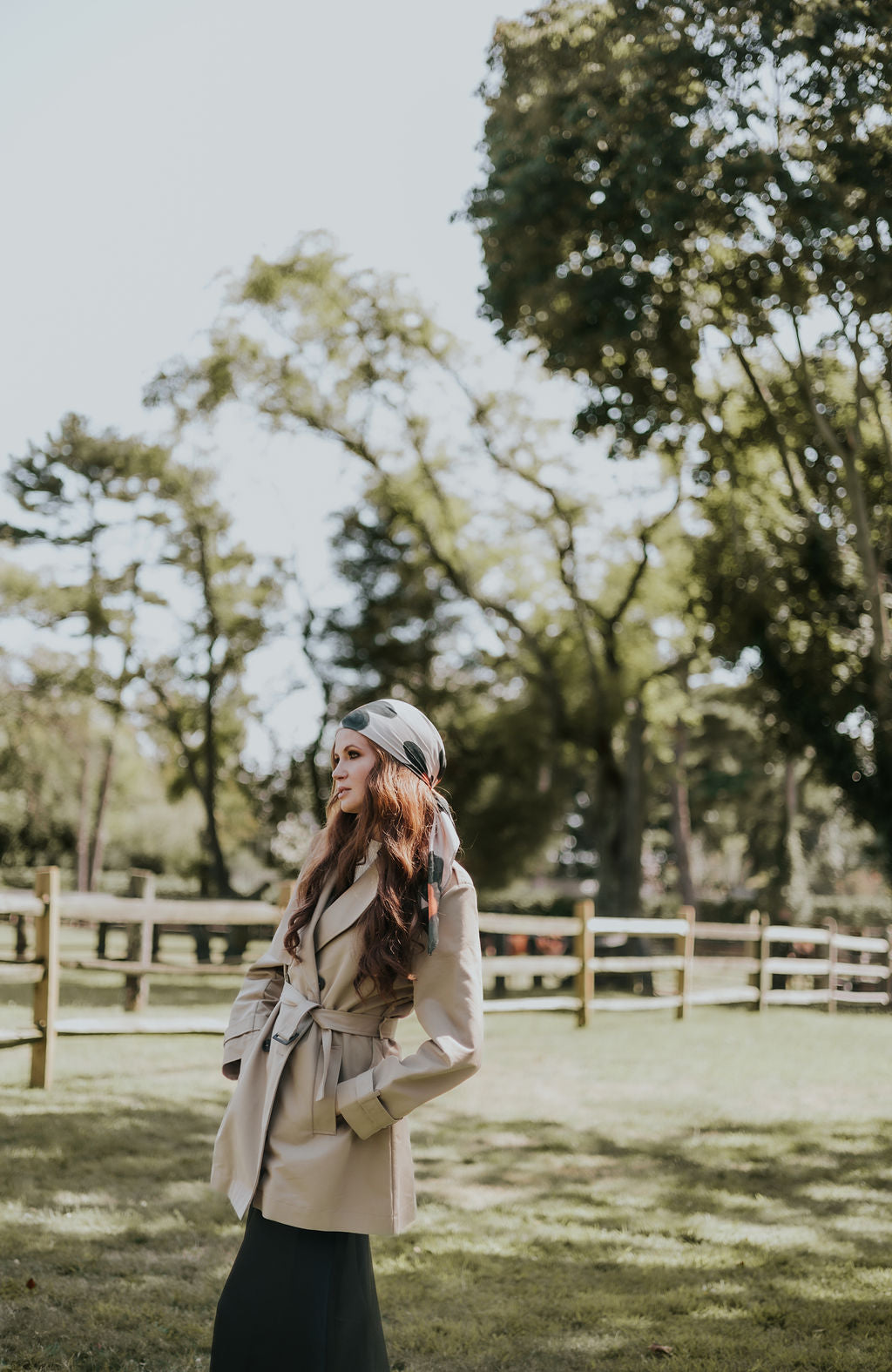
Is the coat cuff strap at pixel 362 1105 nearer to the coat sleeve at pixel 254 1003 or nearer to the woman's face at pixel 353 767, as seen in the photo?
the coat sleeve at pixel 254 1003

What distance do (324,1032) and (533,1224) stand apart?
3.40 m

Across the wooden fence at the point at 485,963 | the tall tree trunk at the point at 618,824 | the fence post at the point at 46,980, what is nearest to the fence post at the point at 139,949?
the wooden fence at the point at 485,963

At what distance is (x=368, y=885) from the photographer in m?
2.41

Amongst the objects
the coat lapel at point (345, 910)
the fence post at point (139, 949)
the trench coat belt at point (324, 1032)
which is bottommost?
the fence post at point (139, 949)

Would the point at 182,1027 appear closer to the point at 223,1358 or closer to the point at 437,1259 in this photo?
the point at 437,1259

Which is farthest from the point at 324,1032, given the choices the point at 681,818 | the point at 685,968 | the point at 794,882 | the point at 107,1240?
the point at 681,818

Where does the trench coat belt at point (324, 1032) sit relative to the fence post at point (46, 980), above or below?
above

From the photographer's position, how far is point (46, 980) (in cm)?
695

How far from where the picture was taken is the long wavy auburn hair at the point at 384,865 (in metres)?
2.32

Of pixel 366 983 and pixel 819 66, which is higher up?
pixel 819 66

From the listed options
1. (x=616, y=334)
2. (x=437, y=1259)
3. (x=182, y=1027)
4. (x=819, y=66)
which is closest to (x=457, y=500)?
(x=616, y=334)

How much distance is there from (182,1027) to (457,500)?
16.0m

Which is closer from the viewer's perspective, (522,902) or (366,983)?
(366,983)

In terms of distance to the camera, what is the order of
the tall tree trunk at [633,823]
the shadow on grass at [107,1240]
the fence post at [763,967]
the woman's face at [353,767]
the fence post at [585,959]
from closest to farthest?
1. the woman's face at [353,767]
2. the shadow on grass at [107,1240]
3. the fence post at [585,959]
4. the fence post at [763,967]
5. the tall tree trunk at [633,823]
